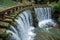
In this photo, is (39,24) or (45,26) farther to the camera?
(39,24)

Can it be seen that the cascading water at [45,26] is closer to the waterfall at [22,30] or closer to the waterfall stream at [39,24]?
the waterfall stream at [39,24]

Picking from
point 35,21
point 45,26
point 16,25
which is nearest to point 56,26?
point 45,26

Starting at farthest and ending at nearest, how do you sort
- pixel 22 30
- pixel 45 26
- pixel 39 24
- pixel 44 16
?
pixel 44 16
pixel 39 24
pixel 45 26
pixel 22 30

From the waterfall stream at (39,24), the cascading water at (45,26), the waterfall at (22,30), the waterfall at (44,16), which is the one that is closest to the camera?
the waterfall at (22,30)

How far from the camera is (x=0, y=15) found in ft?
27.5

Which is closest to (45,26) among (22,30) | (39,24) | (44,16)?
(39,24)

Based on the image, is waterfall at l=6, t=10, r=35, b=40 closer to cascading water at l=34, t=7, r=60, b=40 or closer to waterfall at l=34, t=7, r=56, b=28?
cascading water at l=34, t=7, r=60, b=40

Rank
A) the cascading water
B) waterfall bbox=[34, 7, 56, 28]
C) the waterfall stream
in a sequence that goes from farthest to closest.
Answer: waterfall bbox=[34, 7, 56, 28] → the cascading water → the waterfall stream

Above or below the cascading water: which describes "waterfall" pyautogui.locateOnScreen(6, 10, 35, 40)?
above

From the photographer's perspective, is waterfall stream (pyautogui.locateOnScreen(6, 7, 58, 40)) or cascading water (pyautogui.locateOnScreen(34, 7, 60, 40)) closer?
waterfall stream (pyautogui.locateOnScreen(6, 7, 58, 40))

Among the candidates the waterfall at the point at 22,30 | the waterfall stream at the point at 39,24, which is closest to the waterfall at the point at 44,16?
the waterfall stream at the point at 39,24

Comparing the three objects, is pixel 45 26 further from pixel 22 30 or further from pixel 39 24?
pixel 22 30

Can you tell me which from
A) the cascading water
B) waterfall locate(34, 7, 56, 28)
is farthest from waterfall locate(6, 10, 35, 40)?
waterfall locate(34, 7, 56, 28)

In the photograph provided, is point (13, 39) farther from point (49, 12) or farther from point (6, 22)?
point (49, 12)
